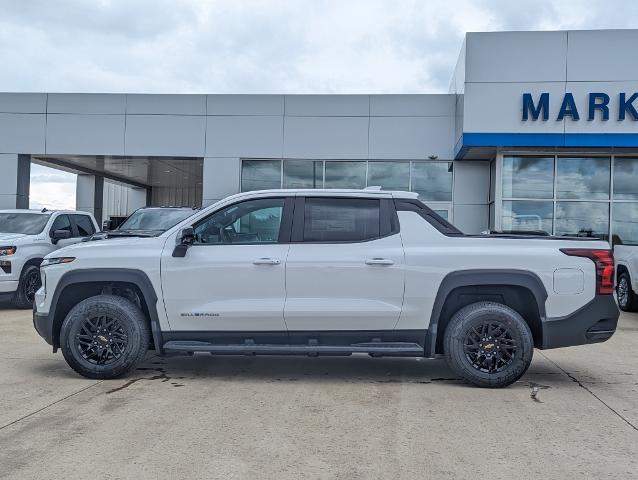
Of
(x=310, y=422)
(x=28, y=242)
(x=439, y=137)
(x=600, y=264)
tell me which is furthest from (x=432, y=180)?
(x=310, y=422)

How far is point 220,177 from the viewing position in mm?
19781

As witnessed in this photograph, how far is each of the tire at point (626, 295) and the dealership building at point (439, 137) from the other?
4.20m

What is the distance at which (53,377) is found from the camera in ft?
21.5

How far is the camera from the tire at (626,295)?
1247 cm

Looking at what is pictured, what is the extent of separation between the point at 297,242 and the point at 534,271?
2.20 meters

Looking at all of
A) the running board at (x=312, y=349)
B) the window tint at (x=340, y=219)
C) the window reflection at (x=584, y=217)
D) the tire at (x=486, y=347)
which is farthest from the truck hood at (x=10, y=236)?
the window reflection at (x=584, y=217)

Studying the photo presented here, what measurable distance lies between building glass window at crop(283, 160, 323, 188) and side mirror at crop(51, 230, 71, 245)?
8054 mm

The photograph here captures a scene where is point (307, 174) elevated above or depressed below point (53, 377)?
above

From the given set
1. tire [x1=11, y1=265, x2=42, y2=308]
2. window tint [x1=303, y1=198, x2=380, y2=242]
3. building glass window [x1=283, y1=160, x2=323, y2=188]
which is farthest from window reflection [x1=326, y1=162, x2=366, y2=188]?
window tint [x1=303, y1=198, x2=380, y2=242]

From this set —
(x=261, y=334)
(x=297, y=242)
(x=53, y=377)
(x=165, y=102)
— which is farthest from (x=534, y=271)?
(x=165, y=102)

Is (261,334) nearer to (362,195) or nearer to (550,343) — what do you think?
(362,195)

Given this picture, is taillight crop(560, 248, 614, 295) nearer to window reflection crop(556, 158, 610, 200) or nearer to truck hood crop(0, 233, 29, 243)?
truck hood crop(0, 233, 29, 243)

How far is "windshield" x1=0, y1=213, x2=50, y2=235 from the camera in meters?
12.6

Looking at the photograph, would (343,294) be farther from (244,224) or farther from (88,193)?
(88,193)
